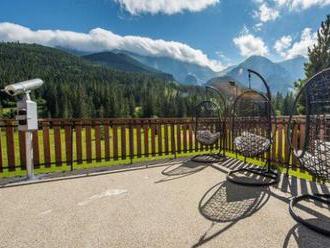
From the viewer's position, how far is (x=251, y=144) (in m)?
3.45

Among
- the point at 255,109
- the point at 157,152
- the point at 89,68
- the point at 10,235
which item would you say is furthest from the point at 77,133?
the point at 89,68

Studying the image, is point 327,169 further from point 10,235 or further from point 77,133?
point 77,133

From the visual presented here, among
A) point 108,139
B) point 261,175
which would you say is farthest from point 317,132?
point 108,139

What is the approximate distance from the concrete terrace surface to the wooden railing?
73 cm

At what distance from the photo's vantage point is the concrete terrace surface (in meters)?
1.85

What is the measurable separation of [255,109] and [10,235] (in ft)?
12.4

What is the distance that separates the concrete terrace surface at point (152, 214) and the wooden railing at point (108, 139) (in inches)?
28.9

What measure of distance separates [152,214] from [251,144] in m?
1.87

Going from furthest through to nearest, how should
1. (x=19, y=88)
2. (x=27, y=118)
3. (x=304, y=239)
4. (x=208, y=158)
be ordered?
(x=208, y=158)
(x=27, y=118)
(x=19, y=88)
(x=304, y=239)

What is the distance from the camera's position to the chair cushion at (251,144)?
3.34m

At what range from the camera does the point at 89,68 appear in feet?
328

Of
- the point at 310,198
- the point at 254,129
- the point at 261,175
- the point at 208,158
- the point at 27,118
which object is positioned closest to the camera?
the point at 310,198

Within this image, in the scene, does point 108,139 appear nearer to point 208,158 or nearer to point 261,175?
point 208,158

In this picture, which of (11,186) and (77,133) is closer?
(11,186)
